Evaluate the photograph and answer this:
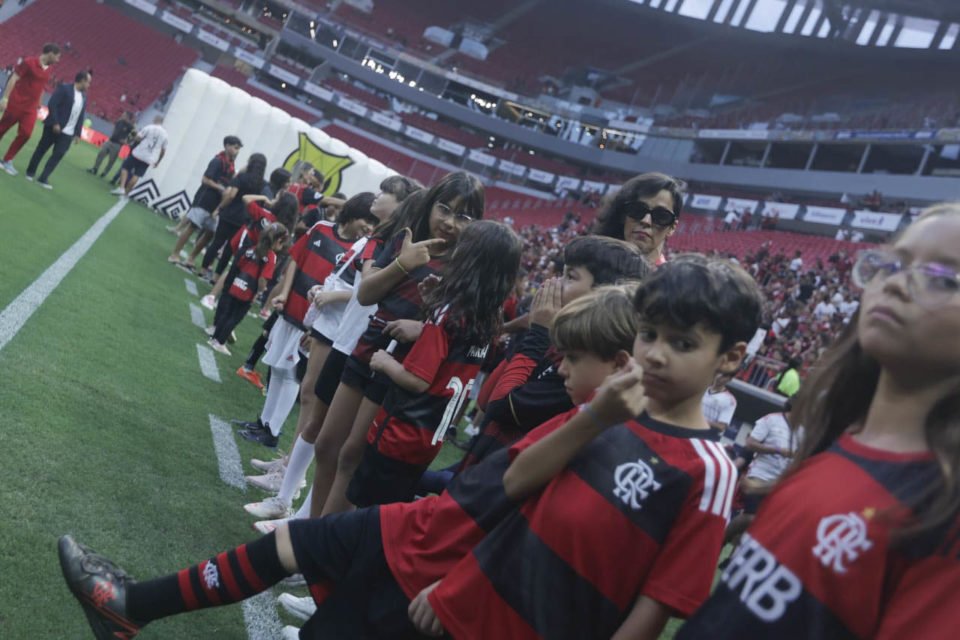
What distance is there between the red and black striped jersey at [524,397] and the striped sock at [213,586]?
0.87m

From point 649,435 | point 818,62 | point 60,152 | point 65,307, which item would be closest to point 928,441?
point 649,435

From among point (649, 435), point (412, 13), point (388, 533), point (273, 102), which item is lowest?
point (388, 533)

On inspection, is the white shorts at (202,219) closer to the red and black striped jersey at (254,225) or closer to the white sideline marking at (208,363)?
the red and black striped jersey at (254,225)

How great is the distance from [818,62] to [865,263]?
46208 mm

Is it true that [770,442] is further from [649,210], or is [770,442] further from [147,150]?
[147,150]

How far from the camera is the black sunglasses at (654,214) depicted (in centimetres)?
365

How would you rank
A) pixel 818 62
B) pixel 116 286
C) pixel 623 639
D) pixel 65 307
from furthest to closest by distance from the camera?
1. pixel 818 62
2. pixel 116 286
3. pixel 65 307
4. pixel 623 639

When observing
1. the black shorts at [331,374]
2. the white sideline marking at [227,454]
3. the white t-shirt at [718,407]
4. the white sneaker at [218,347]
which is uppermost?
the white t-shirt at [718,407]

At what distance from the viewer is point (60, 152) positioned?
40.6 feet

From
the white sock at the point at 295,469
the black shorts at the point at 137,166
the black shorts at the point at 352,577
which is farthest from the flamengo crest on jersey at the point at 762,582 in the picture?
the black shorts at the point at 137,166

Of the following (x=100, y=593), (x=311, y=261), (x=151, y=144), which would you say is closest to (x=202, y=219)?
(x=151, y=144)

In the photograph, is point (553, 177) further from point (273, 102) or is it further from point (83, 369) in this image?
point (83, 369)

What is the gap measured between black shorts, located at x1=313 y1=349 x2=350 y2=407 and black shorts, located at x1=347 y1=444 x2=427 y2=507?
916 millimetres

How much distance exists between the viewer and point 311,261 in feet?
20.1
